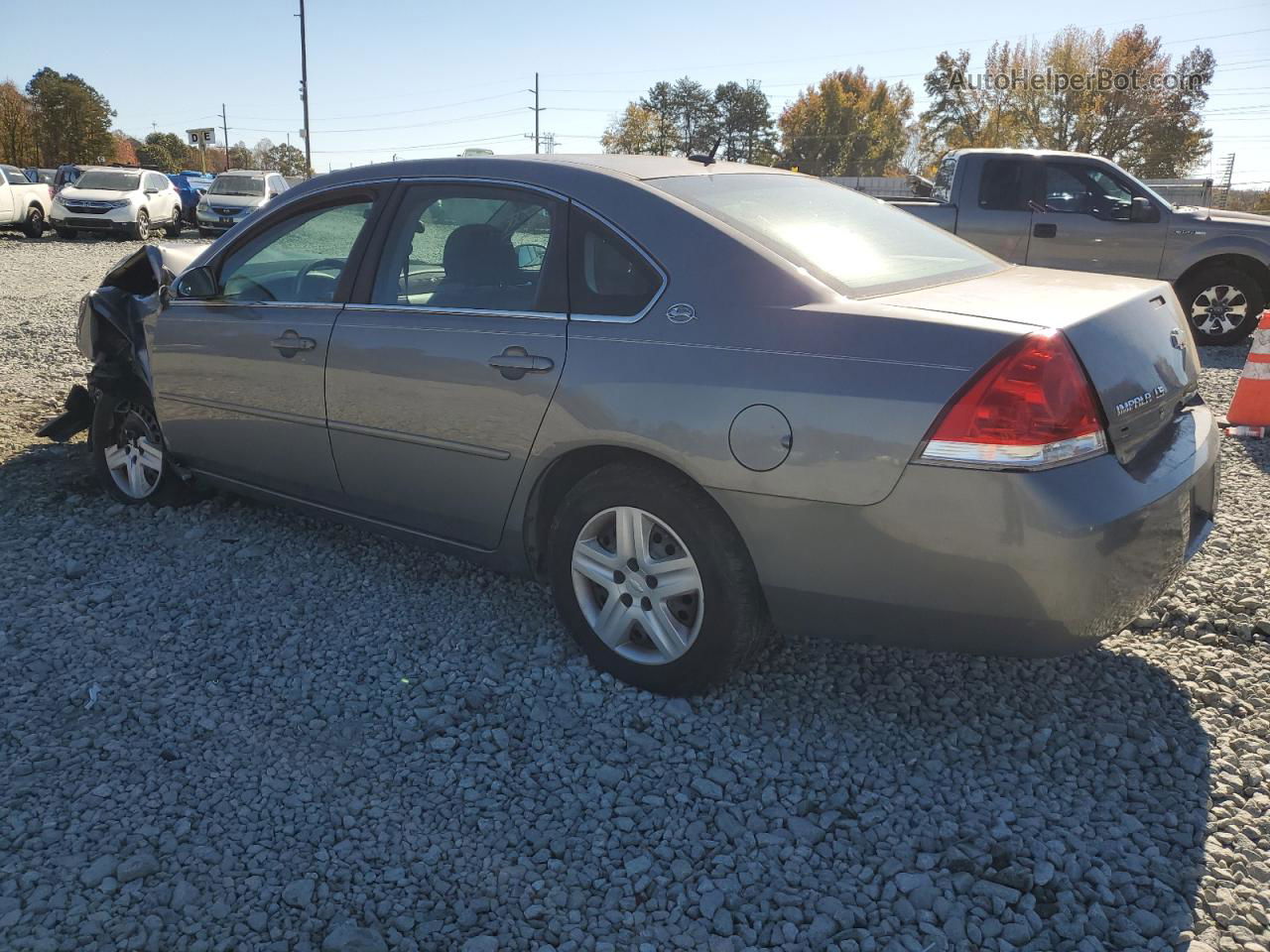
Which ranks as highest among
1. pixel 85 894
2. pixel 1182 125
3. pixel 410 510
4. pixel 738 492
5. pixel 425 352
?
pixel 1182 125

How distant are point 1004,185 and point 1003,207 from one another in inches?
8.5

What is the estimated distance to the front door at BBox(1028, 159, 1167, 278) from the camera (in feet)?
32.5

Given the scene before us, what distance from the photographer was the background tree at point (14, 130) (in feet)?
200

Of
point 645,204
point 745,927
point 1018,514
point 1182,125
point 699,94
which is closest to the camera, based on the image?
point 745,927

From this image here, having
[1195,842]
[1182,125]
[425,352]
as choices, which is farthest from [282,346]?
[1182,125]

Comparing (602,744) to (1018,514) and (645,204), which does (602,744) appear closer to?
(1018,514)

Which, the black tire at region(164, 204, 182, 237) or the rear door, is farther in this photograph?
the black tire at region(164, 204, 182, 237)

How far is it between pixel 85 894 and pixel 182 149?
11141 centimetres

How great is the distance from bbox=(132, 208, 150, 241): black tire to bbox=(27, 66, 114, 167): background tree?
48.9 metres

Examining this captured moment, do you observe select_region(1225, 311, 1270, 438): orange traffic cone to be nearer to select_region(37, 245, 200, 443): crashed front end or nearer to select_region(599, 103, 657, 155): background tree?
select_region(37, 245, 200, 443): crashed front end

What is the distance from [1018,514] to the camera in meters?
A: 2.48

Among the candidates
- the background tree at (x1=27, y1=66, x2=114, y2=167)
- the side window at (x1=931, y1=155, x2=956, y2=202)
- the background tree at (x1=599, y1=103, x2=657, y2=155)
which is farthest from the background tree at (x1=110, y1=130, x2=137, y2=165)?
the side window at (x1=931, y1=155, x2=956, y2=202)

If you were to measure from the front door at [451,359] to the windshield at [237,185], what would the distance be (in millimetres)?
25643

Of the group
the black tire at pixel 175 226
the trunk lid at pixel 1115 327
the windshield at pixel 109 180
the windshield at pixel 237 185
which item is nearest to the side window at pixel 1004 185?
the trunk lid at pixel 1115 327
